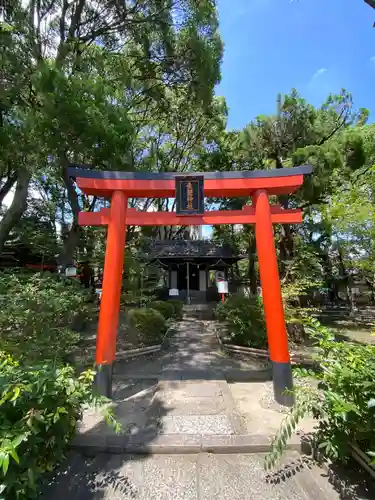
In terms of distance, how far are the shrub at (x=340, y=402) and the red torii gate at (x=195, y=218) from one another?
1.69m

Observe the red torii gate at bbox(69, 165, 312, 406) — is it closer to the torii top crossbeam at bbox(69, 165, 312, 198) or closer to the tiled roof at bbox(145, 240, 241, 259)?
the torii top crossbeam at bbox(69, 165, 312, 198)


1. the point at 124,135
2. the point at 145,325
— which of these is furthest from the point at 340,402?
the point at 124,135

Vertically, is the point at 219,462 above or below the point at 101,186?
below

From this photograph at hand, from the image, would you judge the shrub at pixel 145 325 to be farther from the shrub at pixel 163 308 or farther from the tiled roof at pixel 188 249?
the tiled roof at pixel 188 249

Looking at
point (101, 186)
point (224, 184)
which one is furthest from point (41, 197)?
point (224, 184)

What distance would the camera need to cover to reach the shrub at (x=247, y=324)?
6.70m

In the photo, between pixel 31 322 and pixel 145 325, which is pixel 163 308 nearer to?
pixel 145 325

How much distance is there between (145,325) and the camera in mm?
7535

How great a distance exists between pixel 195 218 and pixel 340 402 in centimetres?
374

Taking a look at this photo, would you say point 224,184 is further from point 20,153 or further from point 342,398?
point 20,153

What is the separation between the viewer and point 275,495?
2555mm

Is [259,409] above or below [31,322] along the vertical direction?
below

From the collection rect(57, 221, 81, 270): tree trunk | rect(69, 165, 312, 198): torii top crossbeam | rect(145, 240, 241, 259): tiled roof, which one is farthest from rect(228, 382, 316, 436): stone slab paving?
rect(145, 240, 241, 259): tiled roof

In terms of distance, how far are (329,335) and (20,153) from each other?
32.3ft
